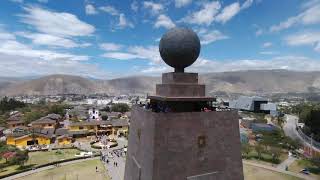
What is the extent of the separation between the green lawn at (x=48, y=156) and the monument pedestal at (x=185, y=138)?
130ft

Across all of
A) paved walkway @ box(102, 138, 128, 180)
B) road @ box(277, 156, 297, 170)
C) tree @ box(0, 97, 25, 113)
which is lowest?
paved walkway @ box(102, 138, 128, 180)

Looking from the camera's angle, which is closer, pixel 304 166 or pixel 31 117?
pixel 304 166

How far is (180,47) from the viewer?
13.6 m

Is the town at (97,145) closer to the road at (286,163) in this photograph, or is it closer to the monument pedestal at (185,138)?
the road at (286,163)

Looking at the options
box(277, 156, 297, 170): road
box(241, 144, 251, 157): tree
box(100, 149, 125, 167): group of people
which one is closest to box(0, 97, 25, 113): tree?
box(100, 149, 125, 167): group of people

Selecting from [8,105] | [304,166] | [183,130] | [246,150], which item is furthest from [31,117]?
[183,130]

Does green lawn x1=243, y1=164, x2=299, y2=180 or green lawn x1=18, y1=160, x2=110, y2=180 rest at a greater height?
green lawn x1=243, y1=164, x2=299, y2=180

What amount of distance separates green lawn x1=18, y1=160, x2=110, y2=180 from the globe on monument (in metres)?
29.8

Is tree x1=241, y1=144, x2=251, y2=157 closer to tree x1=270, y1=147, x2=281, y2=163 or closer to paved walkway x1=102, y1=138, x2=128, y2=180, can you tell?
tree x1=270, y1=147, x2=281, y2=163

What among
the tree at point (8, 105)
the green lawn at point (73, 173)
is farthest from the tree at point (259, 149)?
the tree at point (8, 105)

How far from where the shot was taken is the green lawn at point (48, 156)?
1921 inches

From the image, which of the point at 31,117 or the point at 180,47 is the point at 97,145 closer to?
the point at 31,117

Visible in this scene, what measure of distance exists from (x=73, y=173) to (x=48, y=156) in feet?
44.3

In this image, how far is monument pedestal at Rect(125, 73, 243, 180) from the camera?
40.8ft
